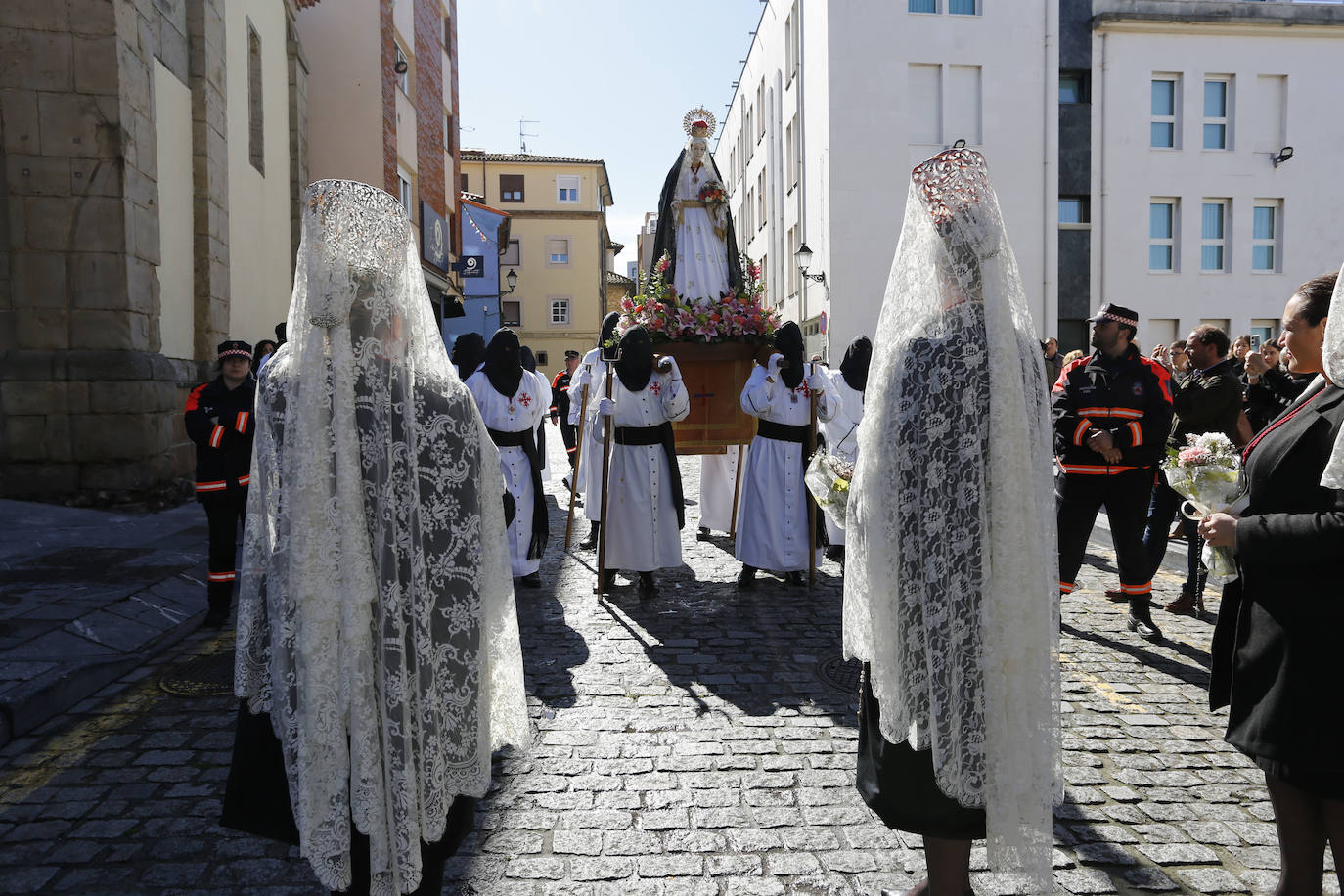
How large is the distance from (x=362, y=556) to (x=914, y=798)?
1.71 m

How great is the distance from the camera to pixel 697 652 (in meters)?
5.81

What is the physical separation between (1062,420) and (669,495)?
9.77 feet

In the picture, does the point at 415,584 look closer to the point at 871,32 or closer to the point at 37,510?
the point at 37,510

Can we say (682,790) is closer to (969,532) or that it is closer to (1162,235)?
(969,532)

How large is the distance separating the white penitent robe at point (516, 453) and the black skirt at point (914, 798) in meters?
5.05

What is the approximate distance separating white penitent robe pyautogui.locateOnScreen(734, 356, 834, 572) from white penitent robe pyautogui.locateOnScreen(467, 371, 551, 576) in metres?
1.76

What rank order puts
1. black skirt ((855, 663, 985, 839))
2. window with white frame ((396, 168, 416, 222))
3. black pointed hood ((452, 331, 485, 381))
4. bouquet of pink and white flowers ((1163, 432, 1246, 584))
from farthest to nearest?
window with white frame ((396, 168, 416, 222))
black pointed hood ((452, 331, 485, 381))
bouquet of pink and white flowers ((1163, 432, 1246, 584))
black skirt ((855, 663, 985, 839))

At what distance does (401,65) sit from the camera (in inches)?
849

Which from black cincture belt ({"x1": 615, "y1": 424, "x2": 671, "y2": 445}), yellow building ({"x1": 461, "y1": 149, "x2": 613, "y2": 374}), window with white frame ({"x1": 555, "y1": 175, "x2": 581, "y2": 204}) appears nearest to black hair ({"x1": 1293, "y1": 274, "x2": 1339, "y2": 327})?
black cincture belt ({"x1": 615, "y1": 424, "x2": 671, "y2": 445})

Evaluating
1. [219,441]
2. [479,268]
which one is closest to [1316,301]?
[219,441]

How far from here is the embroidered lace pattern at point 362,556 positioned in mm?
2537

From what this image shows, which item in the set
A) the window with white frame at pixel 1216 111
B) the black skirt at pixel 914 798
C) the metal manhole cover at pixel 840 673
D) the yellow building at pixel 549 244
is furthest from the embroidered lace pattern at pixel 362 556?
the yellow building at pixel 549 244

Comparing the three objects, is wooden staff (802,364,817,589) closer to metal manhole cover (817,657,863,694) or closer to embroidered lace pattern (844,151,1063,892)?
metal manhole cover (817,657,863,694)

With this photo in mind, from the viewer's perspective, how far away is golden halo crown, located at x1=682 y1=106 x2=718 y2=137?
8.97 metres
